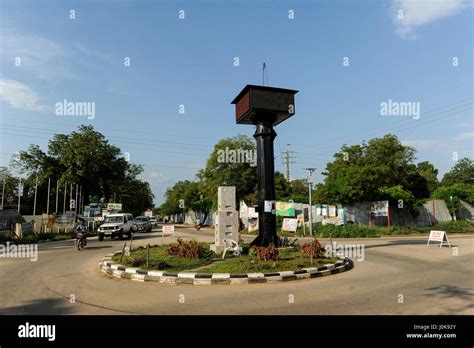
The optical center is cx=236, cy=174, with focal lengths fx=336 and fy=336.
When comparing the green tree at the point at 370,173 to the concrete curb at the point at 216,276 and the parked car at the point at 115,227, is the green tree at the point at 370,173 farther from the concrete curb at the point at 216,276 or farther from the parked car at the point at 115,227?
the concrete curb at the point at 216,276

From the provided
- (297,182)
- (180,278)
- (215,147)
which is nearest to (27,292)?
(180,278)

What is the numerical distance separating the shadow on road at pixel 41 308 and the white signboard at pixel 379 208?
29.6 m

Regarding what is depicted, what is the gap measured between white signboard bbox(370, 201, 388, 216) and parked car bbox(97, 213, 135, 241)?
22.8 meters

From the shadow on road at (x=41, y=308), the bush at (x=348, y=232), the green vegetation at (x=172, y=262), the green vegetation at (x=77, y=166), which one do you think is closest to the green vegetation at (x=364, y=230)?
the bush at (x=348, y=232)

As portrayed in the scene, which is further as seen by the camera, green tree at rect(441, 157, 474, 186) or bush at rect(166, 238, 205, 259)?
green tree at rect(441, 157, 474, 186)

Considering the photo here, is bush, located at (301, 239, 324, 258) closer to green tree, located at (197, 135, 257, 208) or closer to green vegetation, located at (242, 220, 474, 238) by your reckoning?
green vegetation, located at (242, 220, 474, 238)

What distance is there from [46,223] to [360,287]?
A: 31.9 meters

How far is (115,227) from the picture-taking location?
87.2 feet

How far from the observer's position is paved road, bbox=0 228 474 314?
6.93 meters

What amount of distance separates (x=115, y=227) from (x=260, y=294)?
21016 millimetres

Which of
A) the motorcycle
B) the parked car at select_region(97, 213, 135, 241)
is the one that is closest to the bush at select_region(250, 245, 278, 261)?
the motorcycle

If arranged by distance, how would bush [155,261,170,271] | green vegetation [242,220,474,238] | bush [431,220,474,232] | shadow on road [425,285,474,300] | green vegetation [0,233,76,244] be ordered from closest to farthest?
1. shadow on road [425,285,474,300]
2. bush [155,261,170,271]
3. green vegetation [0,233,76,244]
4. green vegetation [242,220,474,238]
5. bush [431,220,474,232]

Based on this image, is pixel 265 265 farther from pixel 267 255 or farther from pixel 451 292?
pixel 451 292

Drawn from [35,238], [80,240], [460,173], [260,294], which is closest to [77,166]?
[35,238]
